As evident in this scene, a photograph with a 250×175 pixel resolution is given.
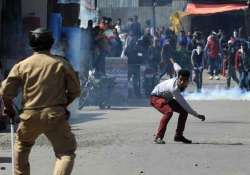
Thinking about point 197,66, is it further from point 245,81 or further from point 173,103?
point 173,103

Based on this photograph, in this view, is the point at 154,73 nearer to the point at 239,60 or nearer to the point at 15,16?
the point at 239,60

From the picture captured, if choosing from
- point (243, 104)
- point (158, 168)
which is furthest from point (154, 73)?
point (158, 168)

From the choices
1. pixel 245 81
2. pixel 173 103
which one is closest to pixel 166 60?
pixel 245 81

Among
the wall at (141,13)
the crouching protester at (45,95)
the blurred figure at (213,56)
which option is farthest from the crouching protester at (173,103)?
the wall at (141,13)

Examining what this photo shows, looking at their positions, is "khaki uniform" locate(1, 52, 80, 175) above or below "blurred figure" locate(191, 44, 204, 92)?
above

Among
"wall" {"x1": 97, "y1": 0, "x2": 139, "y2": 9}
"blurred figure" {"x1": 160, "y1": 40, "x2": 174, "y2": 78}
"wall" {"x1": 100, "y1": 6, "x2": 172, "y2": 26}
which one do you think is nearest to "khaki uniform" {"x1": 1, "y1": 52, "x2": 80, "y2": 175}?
"blurred figure" {"x1": 160, "y1": 40, "x2": 174, "y2": 78}

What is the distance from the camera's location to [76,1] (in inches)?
870

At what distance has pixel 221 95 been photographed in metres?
22.3

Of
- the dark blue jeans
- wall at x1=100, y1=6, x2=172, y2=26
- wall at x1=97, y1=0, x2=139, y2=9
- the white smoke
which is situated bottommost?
the white smoke

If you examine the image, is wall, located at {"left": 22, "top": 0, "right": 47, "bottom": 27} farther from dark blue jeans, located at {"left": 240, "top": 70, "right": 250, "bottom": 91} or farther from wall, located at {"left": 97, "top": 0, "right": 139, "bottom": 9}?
wall, located at {"left": 97, "top": 0, "right": 139, "bottom": 9}

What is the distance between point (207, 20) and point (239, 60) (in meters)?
14.6

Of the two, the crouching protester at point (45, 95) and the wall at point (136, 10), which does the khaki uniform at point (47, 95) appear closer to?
the crouching protester at point (45, 95)

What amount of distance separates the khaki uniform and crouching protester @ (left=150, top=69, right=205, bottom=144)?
4.98 metres

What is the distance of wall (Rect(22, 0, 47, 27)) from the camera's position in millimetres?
19484
